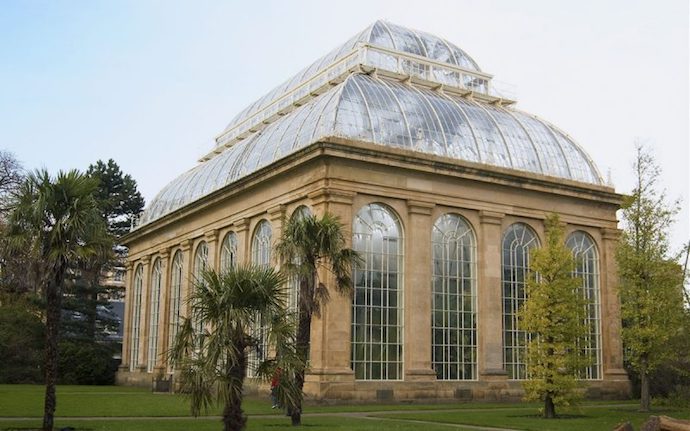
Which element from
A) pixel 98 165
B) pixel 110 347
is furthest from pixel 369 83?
pixel 98 165

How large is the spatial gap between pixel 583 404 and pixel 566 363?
991 cm

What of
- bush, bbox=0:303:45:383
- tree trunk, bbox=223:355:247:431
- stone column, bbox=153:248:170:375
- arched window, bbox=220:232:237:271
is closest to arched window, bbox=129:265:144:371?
stone column, bbox=153:248:170:375

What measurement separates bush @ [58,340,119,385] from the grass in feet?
87.3

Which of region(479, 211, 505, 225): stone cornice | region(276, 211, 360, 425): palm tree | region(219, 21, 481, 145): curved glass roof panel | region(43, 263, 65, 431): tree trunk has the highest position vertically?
region(219, 21, 481, 145): curved glass roof panel

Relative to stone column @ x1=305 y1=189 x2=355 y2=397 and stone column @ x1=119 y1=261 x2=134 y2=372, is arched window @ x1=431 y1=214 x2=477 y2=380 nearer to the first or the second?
stone column @ x1=305 y1=189 x2=355 y2=397

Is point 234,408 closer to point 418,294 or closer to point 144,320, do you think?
point 418,294

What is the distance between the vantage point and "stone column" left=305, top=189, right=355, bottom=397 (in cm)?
3659

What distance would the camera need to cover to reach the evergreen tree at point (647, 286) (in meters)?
35.0

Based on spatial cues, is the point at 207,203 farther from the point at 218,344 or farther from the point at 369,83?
the point at 218,344

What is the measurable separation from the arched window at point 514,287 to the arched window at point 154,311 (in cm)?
2816

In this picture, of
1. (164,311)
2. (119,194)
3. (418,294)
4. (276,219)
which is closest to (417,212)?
(418,294)

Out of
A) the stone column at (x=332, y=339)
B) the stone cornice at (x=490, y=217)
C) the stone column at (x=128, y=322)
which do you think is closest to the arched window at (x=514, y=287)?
the stone cornice at (x=490, y=217)

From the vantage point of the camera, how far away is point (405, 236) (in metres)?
40.7

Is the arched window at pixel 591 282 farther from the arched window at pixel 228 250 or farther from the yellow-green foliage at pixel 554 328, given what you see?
the arched window at pixel 228 250
